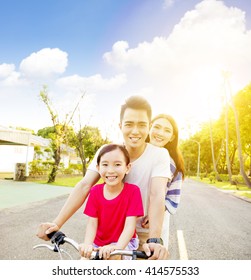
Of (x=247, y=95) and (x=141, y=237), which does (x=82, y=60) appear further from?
(x=247, y=95)

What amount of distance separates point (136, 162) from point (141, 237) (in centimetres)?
45

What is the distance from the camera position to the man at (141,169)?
1.87 metres

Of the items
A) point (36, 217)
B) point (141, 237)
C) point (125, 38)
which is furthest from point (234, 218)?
point (141, 237)

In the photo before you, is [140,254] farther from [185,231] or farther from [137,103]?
[185,231]

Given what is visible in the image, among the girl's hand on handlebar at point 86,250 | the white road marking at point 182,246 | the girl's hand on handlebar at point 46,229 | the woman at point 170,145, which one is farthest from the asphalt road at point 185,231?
the girl's hand on handlebar at point 86,250

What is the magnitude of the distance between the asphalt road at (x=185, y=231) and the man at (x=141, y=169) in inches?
112

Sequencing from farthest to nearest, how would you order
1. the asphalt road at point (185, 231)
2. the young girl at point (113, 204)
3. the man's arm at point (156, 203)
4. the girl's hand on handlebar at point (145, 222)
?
the asphalt road at point (185, 231) < the girl's hand on handlebar at point (145, 222) < the man's arm at point (156, 203) < the young girl at point (113, 204)

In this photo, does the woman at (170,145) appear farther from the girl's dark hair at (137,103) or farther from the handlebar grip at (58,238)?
the handlebar grip at (58,238)

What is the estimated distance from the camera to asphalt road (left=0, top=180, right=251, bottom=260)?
15.9 feet

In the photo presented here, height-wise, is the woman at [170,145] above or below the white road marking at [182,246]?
above

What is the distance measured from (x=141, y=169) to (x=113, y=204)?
0.26m

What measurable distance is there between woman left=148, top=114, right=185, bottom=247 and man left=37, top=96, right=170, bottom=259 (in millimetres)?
Answer: 350

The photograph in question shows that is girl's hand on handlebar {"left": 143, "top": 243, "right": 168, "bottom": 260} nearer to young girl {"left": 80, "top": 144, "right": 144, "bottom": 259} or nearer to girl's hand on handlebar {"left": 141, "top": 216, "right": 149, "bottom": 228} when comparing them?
young girl {"left": 80, "top": 144, "right": 144, "bottom": 259}
